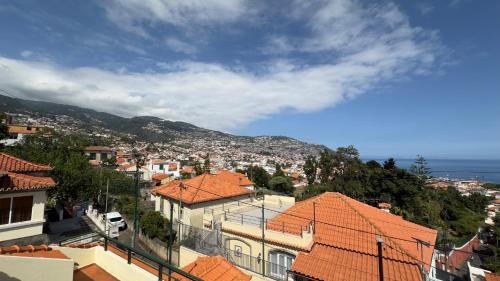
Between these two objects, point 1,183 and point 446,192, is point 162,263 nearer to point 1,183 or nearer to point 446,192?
point 1,183

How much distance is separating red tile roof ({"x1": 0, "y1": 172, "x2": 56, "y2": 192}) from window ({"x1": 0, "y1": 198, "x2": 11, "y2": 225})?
0.55m

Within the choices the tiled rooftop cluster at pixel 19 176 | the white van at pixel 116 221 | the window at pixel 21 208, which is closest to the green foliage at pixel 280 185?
the white van at pixel 116 221

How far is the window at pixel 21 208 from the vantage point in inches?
418

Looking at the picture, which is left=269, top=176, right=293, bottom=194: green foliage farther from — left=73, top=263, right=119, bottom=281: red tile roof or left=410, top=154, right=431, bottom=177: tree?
left=73, top=263, right=119, bottom=281: red tile roof

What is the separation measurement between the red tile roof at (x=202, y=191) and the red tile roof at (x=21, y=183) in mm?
12491

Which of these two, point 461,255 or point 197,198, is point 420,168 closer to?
point 461,255

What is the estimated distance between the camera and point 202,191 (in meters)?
24.9

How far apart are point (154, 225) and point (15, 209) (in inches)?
480

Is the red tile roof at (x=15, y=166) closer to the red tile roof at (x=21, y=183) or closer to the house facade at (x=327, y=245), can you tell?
the red tile roof at (x=21, y=183)

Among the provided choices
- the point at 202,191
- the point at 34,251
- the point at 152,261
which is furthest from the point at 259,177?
the point at 152,261

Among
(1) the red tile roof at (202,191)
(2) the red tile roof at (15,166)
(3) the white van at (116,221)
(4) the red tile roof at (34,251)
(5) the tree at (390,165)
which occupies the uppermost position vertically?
(2) the red tile roof at (15,166)

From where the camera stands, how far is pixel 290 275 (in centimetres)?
1323

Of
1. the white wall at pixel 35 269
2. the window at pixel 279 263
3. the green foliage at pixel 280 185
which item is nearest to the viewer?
the white wall at pixel 35 269

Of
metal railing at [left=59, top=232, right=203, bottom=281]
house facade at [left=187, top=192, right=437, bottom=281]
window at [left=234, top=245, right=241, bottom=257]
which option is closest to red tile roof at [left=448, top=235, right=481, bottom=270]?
house facade at [left=187, top=192, right=437, bottom=281]
